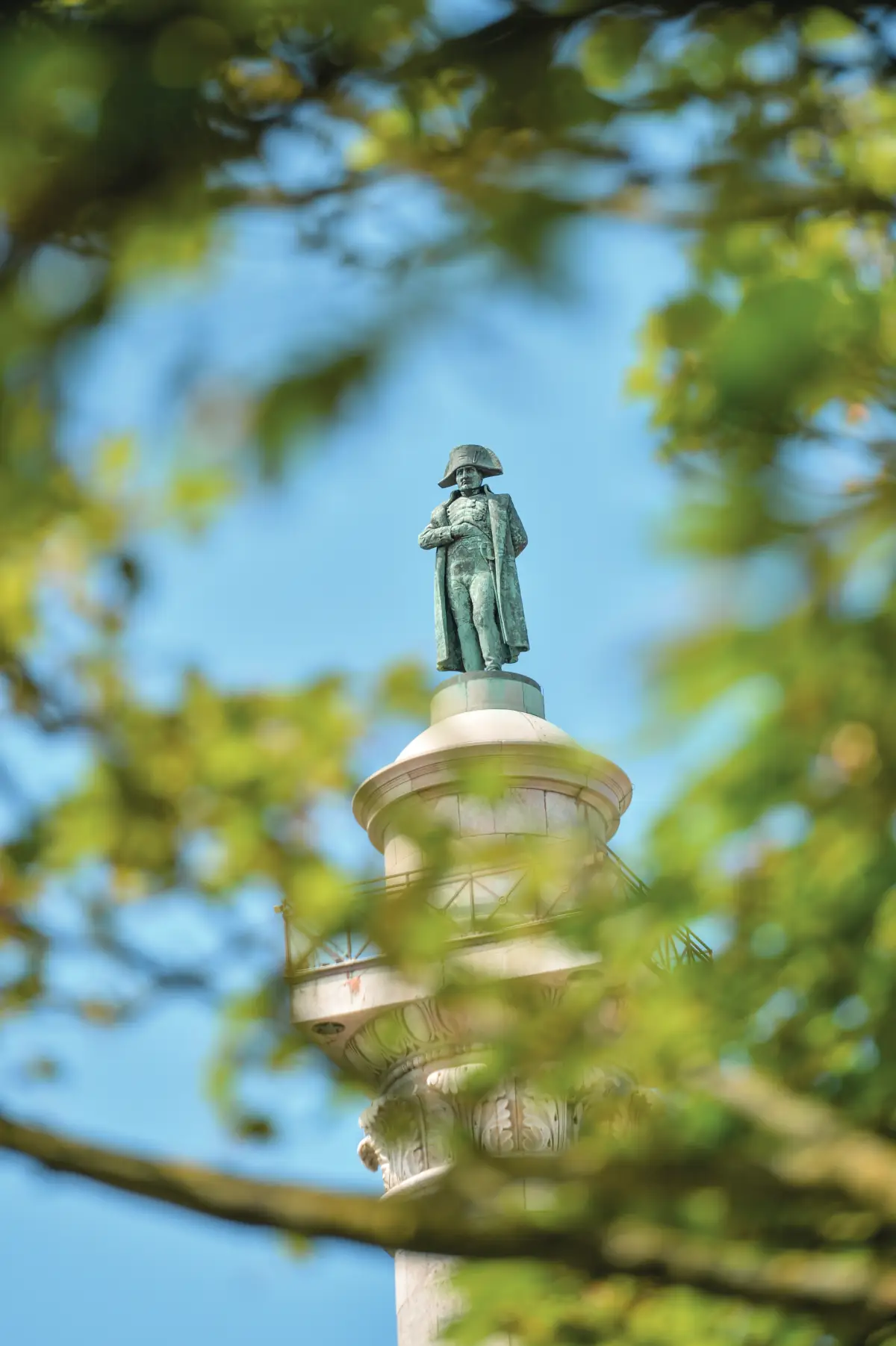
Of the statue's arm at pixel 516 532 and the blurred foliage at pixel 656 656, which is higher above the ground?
the statue's arm at pixel 516 532

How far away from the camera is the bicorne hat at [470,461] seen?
16234mm

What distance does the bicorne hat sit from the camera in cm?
1623

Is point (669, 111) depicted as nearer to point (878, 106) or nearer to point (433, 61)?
point (433, 61)

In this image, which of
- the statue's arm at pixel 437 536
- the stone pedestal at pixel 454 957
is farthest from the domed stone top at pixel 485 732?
Result: the statue's arm at pixel 437 536

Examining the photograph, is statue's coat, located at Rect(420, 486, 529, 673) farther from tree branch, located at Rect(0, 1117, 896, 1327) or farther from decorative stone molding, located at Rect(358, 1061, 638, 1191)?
tree branch, located at Rect(0, 1117, 896, 1327)

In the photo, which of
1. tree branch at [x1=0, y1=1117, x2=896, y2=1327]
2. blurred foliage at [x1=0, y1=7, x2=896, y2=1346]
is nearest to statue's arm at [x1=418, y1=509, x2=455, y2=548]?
blurred foliage at [x1=0, y1=7, x2=896, y2=1346]

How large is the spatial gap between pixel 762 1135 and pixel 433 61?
208cm

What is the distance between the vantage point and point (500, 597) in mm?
15688

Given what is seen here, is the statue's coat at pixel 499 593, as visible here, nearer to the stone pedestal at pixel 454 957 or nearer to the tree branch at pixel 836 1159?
the stone pedestal at pixel 454 957

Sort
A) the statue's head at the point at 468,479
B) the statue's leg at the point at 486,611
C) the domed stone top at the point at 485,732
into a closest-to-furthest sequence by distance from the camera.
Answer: the domed stone top at the point at 485,732, the statue's leg at the point at 486,611, the statue's head at the point at 468,479

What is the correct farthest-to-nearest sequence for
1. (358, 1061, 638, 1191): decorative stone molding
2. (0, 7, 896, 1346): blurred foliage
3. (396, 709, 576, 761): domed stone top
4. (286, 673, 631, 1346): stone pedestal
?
(396, 709, 576, 761): domed stone top, (358, 1061, 638, 1191): decorative stone molding, (286, 673, 631, 1346): stone pedestal, (0, 7, 896, 1346): blurred foliage

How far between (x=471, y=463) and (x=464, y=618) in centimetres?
149

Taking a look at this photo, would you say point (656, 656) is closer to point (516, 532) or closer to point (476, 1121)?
point (476, 1121)

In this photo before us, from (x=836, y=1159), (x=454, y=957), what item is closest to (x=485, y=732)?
(x=454, y=957)
